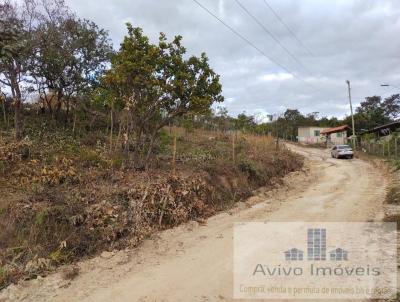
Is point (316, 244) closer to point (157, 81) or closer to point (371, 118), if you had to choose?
point (157, 81)

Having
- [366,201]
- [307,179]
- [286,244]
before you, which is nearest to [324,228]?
[286,244]

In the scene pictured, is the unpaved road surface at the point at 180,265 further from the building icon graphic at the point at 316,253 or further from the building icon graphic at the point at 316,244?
the building icon graphic at the point at 316,244

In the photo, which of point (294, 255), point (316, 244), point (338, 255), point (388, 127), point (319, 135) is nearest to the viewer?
point (338, 255)

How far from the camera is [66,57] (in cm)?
1538

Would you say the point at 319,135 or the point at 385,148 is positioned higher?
the point at 319,135

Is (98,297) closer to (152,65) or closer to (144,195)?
(144,195)

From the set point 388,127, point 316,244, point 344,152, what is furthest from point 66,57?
point 388,127

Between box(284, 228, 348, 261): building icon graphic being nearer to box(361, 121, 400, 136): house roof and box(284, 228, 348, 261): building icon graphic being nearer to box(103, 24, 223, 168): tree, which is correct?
box(103, 24, 223, 168): tree

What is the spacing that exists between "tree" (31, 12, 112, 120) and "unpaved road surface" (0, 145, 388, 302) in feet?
30.0

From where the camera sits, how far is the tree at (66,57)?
590 inches

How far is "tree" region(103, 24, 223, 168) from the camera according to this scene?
37.8 ft

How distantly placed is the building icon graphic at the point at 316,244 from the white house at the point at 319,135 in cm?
5057

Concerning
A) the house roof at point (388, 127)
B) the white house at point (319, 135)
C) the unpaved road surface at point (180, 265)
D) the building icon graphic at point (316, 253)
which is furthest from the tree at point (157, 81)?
the white house at point (319, 135)

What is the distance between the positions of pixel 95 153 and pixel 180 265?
6.60m
